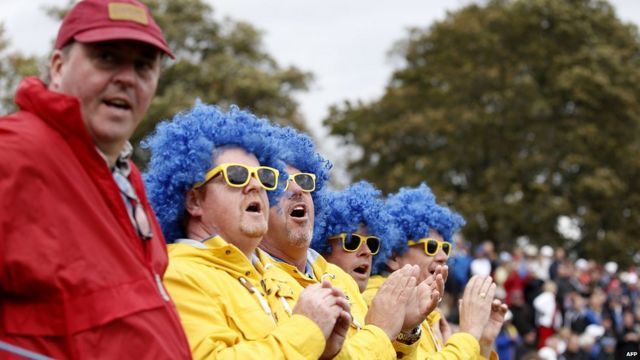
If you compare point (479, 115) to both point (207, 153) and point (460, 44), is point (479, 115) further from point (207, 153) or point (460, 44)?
point (207, 153)

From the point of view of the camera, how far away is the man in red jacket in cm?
279

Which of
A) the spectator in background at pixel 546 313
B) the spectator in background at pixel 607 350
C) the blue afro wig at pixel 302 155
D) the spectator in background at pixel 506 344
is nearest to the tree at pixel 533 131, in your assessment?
the spectator in background at pixel 546 313

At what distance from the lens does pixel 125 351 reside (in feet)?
9.62

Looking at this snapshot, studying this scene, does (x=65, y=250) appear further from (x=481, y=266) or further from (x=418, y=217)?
(x=481, y=266)

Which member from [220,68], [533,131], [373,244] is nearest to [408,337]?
[373,244]

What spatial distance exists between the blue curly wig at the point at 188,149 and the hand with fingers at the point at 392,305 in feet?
2.38

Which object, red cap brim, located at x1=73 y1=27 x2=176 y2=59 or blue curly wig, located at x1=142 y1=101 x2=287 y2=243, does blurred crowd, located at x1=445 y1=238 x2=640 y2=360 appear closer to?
blue curly wig, located at x1=142 y1=101 x2=287 y2=243

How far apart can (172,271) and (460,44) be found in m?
34.2

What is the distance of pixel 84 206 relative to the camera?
2.91 m

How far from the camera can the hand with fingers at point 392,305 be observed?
15.4 ft

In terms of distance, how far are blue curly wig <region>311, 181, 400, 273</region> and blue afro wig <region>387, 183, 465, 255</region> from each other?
409mm

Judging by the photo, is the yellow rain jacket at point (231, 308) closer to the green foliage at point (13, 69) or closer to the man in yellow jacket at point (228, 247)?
the man in yellow jacket at point (228, 247)

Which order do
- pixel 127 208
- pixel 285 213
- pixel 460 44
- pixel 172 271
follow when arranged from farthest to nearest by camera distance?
pixel 460 44
pixel 285 213
pixel 172 271
pixel 127 208

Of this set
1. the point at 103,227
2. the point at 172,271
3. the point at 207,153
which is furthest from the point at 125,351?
Result: the point at 207,153
